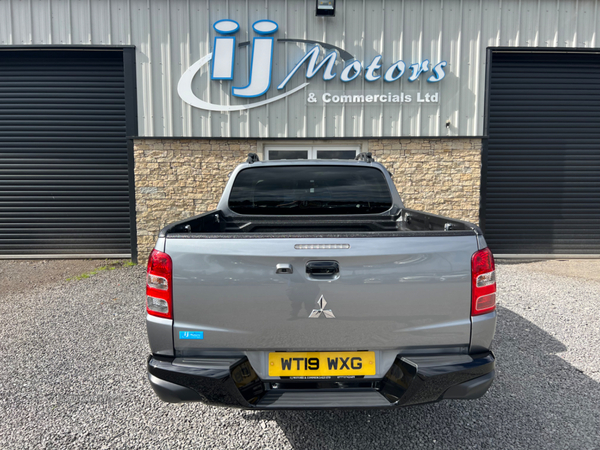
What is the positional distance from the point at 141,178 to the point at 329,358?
624cm

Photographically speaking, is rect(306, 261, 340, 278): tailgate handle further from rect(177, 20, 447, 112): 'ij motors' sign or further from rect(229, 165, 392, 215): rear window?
rect(177, 20, 447, 112): 'ij motors' sign

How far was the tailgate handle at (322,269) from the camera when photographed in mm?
1780

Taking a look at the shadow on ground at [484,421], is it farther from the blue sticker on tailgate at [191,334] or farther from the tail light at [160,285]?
the tail light at [160,285]

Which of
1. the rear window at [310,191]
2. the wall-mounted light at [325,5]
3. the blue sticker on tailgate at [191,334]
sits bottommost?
the blue sticker on tailgate at [191,334]

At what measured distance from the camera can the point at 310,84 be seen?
683 centimetres

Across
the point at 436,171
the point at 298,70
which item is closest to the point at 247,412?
the point at 436,171

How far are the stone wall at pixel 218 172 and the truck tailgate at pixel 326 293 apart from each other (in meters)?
5.28

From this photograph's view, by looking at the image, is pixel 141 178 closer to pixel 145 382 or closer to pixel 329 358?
pixel 145 382

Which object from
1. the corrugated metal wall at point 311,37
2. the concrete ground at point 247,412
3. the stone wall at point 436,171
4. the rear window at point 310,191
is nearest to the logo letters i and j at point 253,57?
the corrugated metal wall at point 311,37

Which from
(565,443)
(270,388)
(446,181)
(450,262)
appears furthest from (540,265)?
(270,388)

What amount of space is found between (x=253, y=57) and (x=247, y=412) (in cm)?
626

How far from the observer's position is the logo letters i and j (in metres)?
6.66

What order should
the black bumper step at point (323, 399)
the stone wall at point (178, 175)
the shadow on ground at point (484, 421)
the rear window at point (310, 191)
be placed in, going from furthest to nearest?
the stone wall at point (178, 175)
the rear window at point (310, 191)
the shadow on ground at point (484, 421)
the black bumper step at point (323, 399)

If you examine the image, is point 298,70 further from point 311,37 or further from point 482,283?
point 482,283
